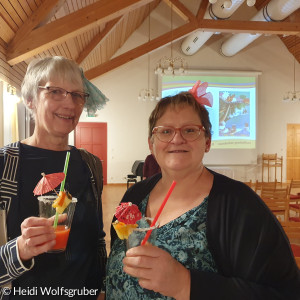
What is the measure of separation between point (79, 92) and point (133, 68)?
978 centimetres

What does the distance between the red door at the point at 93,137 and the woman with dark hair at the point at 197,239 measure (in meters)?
9.52

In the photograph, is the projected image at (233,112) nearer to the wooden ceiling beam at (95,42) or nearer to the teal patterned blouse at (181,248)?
the wooden ceiling beam at (95,42)

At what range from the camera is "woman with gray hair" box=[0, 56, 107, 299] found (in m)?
1.19

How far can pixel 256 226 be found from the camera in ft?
3.24

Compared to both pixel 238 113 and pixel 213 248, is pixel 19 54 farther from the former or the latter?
pixel 238 113

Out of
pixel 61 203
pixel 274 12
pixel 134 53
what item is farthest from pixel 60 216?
pixel 134 53

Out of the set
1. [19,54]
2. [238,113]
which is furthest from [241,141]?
[19,54]

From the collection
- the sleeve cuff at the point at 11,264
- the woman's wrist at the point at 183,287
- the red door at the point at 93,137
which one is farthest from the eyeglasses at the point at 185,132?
the red door at the point at 93,137

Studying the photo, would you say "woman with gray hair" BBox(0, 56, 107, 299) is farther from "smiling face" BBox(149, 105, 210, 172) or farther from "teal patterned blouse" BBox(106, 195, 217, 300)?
"smiling face" BBox(149, 105, 210, 172)

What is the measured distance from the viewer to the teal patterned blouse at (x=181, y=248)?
1.05 m

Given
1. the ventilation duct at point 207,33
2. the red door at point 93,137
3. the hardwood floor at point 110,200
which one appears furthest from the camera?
the red door at point 93,137

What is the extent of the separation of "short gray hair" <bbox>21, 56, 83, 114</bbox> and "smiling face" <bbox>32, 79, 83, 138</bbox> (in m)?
0.02

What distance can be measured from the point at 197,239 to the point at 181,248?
69 millimetres

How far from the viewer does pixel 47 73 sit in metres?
1.29
